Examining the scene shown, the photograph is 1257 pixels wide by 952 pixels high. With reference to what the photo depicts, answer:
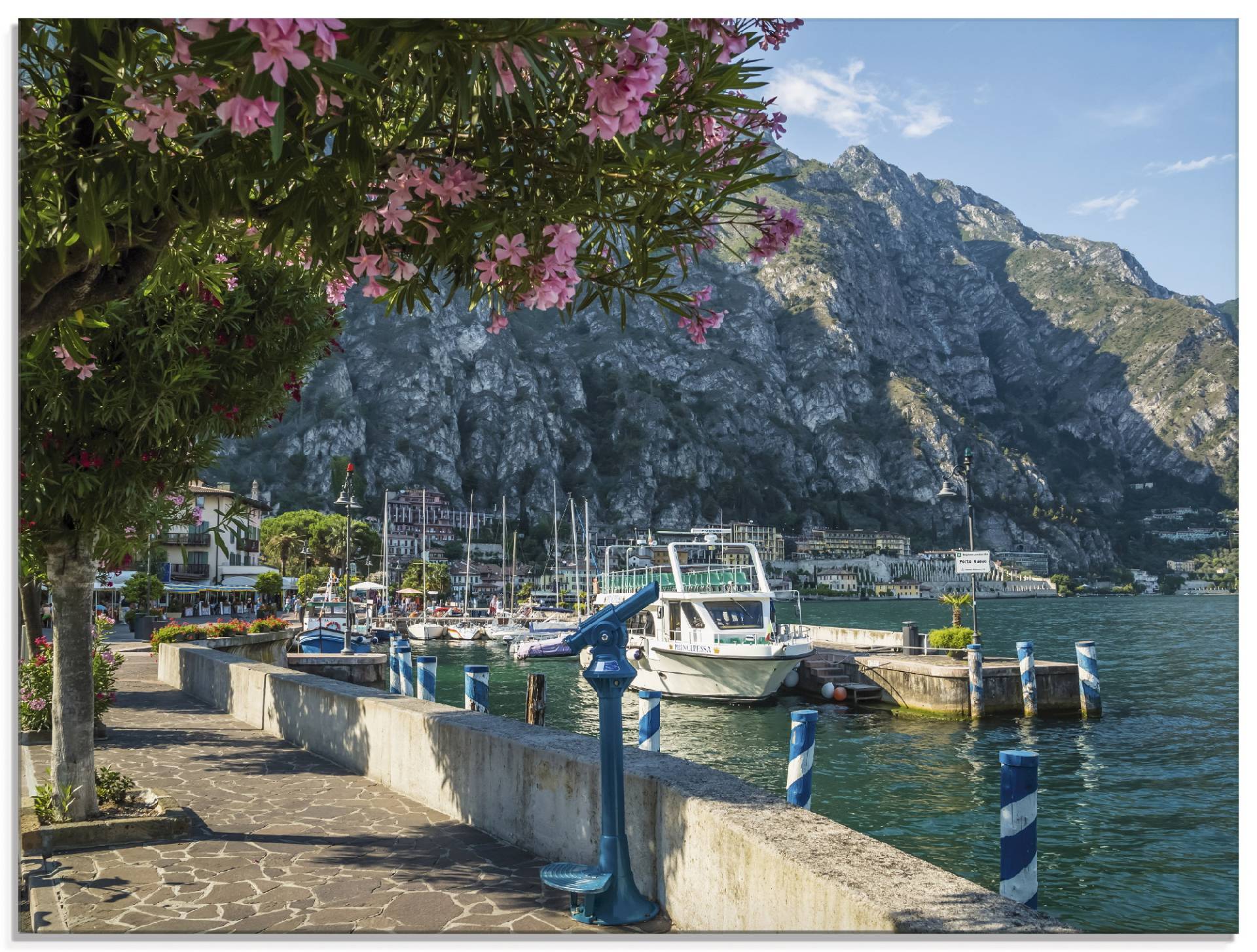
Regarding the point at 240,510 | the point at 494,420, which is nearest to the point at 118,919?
the point at 240,510

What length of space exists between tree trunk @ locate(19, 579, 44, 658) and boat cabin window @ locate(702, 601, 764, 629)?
18963mm

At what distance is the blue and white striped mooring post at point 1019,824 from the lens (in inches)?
203

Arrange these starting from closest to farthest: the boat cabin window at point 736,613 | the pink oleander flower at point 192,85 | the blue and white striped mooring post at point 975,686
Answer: the pink oleander flower at point 192,85 → the blue and white striped mooring post at point 975,686 → the boat cabin window at point 736,613

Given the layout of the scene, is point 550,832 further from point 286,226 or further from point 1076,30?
point 1076,30

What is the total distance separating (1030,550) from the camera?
543 ft

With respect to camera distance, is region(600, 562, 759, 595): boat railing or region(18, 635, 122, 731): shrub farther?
region(600, 562, 759, 595): boat railing

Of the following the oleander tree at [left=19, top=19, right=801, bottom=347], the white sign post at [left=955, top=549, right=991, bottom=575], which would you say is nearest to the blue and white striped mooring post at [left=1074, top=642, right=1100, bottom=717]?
the white sign post at [left=955, top=549, right=991, bottom=575]

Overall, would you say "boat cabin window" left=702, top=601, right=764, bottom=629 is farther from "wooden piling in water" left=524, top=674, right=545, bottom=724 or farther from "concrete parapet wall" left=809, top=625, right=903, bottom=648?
"wooden piling in water" left=524, top=674, right=545, bottom=724

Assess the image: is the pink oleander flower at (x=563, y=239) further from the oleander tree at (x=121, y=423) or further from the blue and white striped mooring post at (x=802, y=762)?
the blue and white striped mooring post at (x=802, y=762)

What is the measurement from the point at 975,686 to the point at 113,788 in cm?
2126

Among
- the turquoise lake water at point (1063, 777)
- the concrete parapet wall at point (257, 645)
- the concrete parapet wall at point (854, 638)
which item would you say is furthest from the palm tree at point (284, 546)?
the concrete parapet wall at point (854, 638)

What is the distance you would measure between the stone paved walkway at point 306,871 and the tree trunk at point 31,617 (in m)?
4.36

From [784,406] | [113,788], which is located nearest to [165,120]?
[113,788]

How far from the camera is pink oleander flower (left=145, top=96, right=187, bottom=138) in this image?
2.48m
